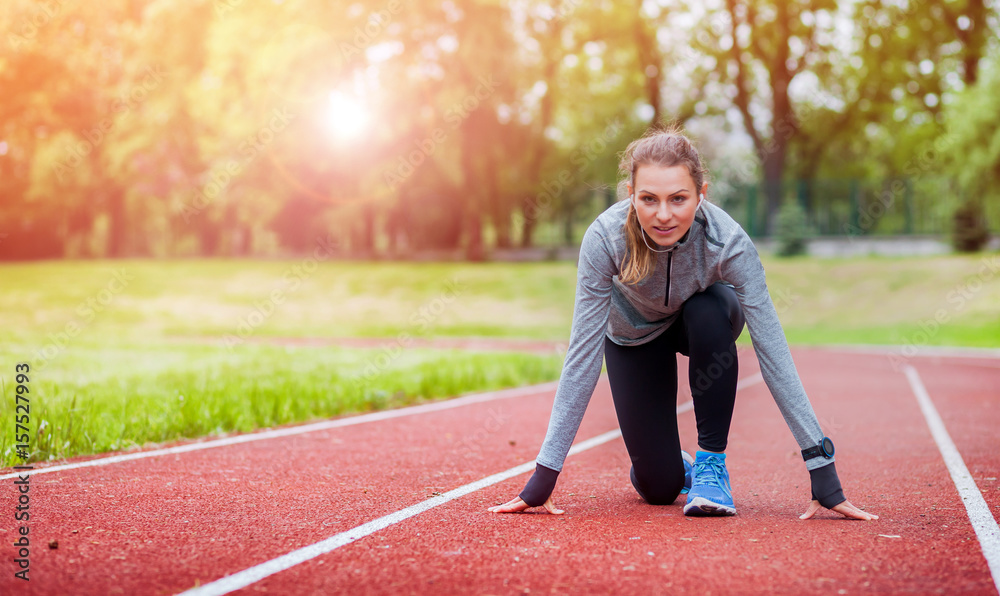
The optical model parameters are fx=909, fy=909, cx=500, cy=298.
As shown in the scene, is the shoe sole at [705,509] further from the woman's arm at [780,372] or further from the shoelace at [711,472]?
the woman's arm at [780,372]

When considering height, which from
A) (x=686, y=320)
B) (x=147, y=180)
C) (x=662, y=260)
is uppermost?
(x=147, y=180)

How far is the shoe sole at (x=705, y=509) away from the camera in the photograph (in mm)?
4090

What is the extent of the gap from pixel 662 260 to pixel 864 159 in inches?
1824

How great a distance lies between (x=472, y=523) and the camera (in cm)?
399

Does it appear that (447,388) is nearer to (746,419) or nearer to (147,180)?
(746,419)

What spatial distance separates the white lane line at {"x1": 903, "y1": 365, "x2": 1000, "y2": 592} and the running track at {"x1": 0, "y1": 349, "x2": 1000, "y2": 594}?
0.06ft

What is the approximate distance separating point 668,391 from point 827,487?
0.84 metres

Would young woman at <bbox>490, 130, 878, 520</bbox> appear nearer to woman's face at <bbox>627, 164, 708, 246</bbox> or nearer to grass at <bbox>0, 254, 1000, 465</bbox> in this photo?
woman's face at <bbox>627, 164, 708, 246</bbox>

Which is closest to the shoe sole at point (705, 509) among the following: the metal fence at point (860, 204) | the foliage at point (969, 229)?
the foliage at point (969, 229)

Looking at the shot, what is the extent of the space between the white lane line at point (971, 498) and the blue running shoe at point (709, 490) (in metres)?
1.04

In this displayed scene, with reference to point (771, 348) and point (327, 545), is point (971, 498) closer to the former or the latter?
point (771, 348)

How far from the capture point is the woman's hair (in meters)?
3.88

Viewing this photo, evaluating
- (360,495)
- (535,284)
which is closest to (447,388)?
(360,495)

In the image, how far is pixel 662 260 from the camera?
4.14 metres
